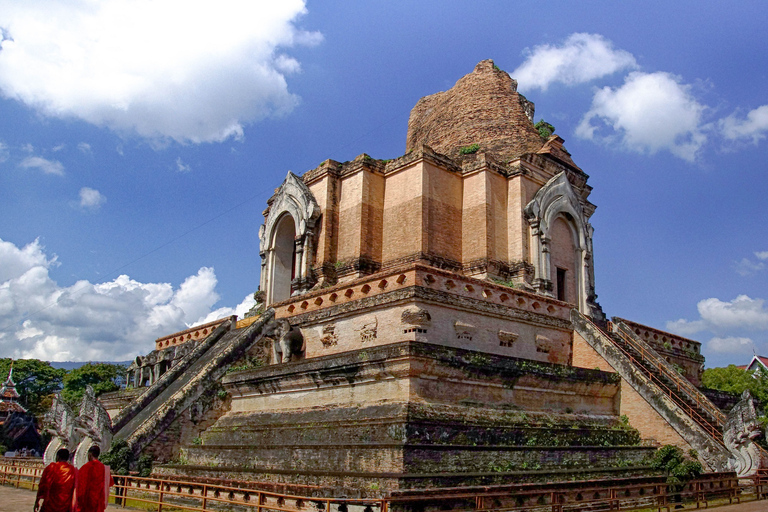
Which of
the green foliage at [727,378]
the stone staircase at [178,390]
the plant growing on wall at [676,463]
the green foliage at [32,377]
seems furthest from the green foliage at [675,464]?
the green foliage at [32,377]

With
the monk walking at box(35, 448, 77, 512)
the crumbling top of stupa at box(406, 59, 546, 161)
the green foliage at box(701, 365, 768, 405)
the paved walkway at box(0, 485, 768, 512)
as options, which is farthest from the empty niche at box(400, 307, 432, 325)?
the green foliage at box(701, 365, 768, 405)

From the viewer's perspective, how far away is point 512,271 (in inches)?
815

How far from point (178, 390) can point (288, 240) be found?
366 inches

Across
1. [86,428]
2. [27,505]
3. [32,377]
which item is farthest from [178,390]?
[32,377]

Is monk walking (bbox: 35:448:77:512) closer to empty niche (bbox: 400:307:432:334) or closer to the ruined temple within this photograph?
the ruined temple

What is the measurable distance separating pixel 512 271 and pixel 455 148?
221 inches

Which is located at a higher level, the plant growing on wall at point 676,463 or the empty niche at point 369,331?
the empty niche at point 369,331

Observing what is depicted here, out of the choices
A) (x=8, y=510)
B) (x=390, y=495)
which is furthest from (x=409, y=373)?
(x=8, y=510)

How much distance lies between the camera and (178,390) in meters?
15.7

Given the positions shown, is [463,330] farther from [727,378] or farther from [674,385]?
[727,378]

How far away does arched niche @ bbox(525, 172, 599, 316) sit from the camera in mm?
21047

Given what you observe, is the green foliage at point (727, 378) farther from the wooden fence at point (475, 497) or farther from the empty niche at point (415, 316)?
the empty niche at point (415, 316)

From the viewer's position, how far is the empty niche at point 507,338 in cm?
1619

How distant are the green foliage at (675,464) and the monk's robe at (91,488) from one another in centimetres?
1059
